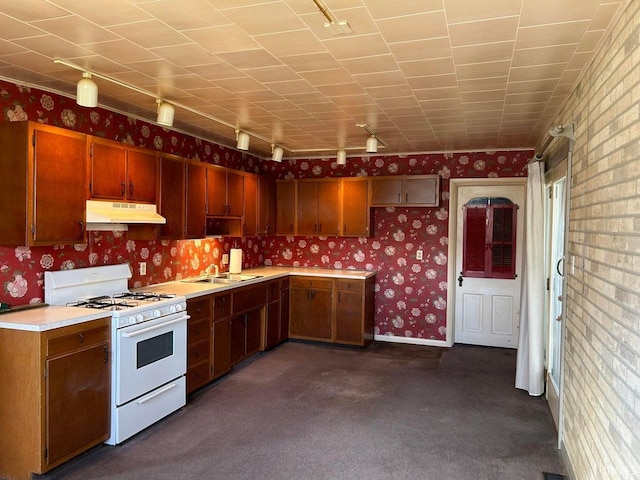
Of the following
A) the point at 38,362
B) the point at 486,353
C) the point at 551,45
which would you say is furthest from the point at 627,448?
the point at 486,353

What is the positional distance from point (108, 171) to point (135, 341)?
131cm

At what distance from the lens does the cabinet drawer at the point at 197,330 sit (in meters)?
4.11

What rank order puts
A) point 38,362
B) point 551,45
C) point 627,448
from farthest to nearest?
point 38,362, point 551,45, point 627,448

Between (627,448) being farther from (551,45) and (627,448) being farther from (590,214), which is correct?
(551,45)

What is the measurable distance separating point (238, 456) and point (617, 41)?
3210 mm

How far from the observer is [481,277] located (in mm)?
6082

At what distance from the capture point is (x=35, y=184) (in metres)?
3.05

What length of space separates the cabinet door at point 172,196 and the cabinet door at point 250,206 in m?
1.28

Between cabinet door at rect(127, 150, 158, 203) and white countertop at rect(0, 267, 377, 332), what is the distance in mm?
880

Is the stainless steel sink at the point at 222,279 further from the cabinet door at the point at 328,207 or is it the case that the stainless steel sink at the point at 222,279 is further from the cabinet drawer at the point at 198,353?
the cabinet door at the point at 328,207

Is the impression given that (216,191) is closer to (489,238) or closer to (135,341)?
(135,341)

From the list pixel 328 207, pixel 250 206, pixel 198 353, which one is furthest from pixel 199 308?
pixel 328 207

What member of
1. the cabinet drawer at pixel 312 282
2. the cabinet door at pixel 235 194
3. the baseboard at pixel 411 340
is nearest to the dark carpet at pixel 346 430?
the baseboard at pixel 411 340

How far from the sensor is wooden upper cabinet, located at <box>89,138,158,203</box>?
11.6 ft
